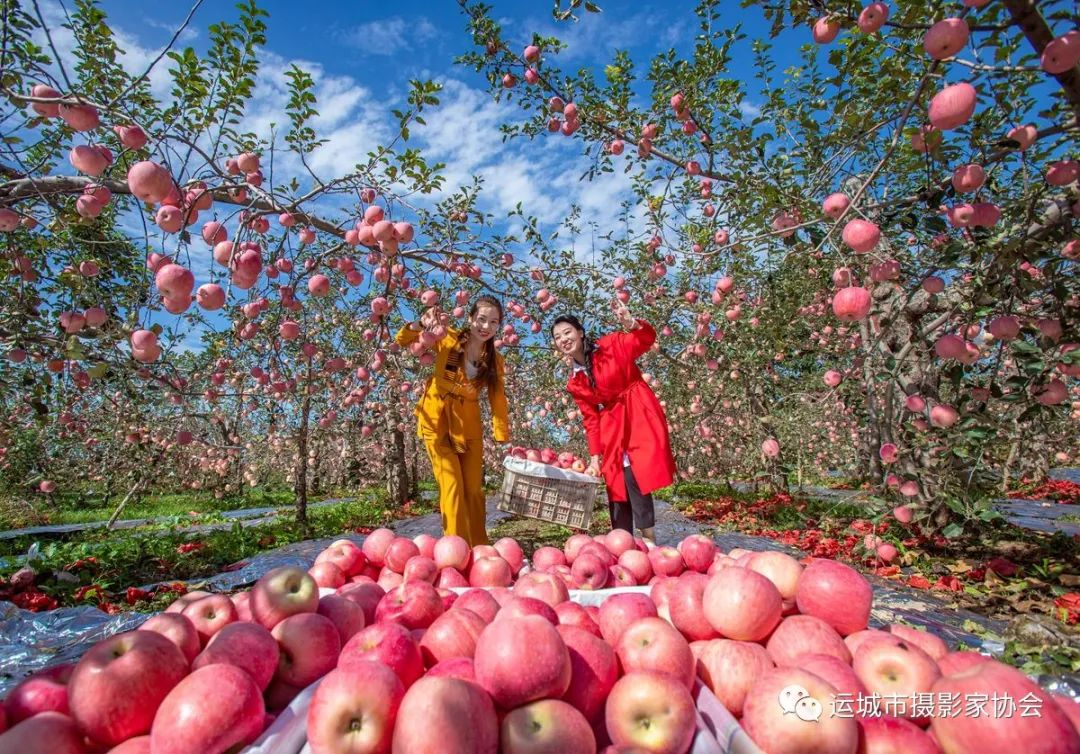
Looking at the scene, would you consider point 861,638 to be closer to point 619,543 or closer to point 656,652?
point 656,652

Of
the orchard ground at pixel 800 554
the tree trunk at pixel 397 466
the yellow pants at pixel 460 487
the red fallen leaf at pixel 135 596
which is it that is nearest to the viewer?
the orchard ground at pixel 800 554

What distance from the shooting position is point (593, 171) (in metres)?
5.62

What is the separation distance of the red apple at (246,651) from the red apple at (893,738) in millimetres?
1368

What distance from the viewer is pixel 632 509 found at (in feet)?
15.3

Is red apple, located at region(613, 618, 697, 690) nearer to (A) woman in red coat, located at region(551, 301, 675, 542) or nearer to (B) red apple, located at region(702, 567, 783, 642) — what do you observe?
(B) red apple, located at region(702, 567, 783, 642)

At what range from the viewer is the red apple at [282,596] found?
1534mm

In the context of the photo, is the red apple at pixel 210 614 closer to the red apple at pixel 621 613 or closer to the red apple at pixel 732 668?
the red apple at pixel 621 613

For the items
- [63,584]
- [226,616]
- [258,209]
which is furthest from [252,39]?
[63,584]

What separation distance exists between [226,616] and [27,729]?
0.49 m

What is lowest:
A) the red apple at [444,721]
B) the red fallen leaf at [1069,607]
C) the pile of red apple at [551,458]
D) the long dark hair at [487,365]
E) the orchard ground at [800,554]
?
the orchard ground at [800,554]

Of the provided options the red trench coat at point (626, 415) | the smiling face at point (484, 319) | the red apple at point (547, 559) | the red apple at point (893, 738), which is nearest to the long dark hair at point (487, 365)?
the smiling face at point (484, 319)

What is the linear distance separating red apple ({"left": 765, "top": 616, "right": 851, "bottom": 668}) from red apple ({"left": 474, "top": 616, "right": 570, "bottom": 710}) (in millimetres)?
630

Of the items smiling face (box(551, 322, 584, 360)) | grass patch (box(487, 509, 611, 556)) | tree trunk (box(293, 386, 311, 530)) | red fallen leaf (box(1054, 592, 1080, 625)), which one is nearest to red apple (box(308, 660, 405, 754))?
smiling face (box(551, 322, 584, 360))

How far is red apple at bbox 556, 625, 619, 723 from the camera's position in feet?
4.31
